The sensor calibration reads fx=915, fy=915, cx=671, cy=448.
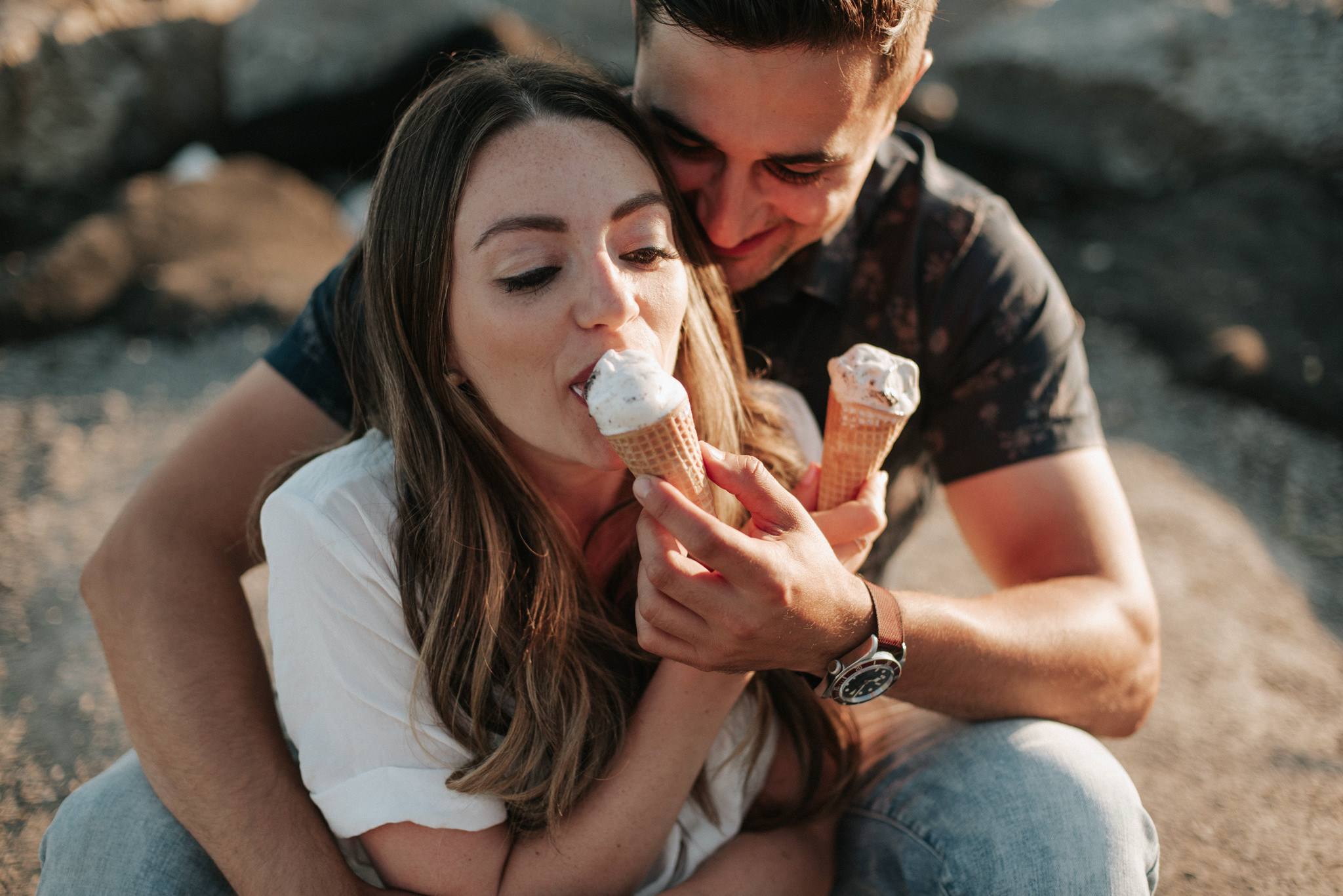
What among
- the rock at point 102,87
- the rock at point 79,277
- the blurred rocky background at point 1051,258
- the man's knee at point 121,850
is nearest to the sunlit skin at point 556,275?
the blurred rocky background at point 1051,258

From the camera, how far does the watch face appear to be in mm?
2055

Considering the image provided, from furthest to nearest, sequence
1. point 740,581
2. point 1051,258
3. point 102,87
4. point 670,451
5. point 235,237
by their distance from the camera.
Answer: point 102,87 → point 1051,258 → point 235,237 → point 670,451 → point 740,581

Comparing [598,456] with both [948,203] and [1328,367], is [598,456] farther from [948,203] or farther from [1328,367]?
[1328,367]

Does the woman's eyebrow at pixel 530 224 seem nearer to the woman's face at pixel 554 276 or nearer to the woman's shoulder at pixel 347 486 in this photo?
the woman's face at pixel 554 276

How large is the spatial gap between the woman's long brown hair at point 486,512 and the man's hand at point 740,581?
428mm

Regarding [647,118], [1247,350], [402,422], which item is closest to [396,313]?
[402,422]

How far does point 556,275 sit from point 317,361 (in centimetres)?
113

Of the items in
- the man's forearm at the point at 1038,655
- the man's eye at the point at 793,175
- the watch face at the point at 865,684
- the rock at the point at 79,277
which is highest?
the man's eye at the point at 793,175

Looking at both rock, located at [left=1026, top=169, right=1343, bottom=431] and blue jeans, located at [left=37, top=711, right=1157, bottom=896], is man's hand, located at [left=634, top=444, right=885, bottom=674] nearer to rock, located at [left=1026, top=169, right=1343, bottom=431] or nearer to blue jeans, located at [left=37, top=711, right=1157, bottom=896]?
blue jeans, located at [left=37, top=711, right=1157, bottom=896]

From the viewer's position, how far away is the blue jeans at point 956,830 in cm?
216

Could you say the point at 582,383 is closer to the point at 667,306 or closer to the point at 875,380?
the point at 667,306

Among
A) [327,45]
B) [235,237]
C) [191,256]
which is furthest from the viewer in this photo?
[327,45]

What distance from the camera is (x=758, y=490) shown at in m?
1.82

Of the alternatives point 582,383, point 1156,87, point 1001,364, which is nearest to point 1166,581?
point 1001,364
